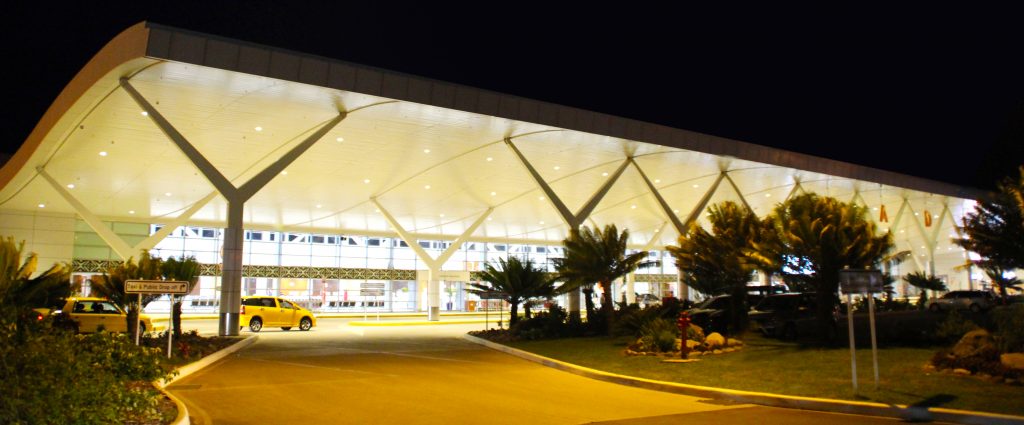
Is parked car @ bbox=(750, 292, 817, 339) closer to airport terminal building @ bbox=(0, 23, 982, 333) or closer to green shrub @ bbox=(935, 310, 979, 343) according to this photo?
green shrub @ bbox=(935, 310, 979, 343)

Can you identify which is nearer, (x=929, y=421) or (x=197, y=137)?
(x=929, y=421)

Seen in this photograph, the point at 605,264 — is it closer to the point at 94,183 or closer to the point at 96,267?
the point at 94,183

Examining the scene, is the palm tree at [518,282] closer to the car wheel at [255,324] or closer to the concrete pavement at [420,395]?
the concrete pavement at [420,395]

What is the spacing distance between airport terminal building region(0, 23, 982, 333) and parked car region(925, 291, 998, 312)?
675cm

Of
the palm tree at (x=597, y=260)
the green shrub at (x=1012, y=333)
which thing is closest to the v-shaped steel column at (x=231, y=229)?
the palm tree at (x=597, y=260)

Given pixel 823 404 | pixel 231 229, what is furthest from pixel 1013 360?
pixel 231 229

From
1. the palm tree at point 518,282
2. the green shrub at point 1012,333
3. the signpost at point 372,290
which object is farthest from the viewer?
the signpost at point 372,290

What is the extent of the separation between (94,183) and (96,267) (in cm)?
1449

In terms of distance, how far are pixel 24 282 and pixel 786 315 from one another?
801 inches

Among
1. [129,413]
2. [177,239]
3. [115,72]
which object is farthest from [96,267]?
[129,413]

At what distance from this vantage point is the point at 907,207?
52.3 m

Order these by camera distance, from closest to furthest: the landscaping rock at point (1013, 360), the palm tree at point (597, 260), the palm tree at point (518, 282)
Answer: the landscaping rock at point (1013, 360), the palm tree at point (597, 260), the palm tree at point (518, 282)

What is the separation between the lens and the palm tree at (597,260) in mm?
24969

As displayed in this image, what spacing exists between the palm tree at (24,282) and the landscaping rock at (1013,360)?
14.3m
